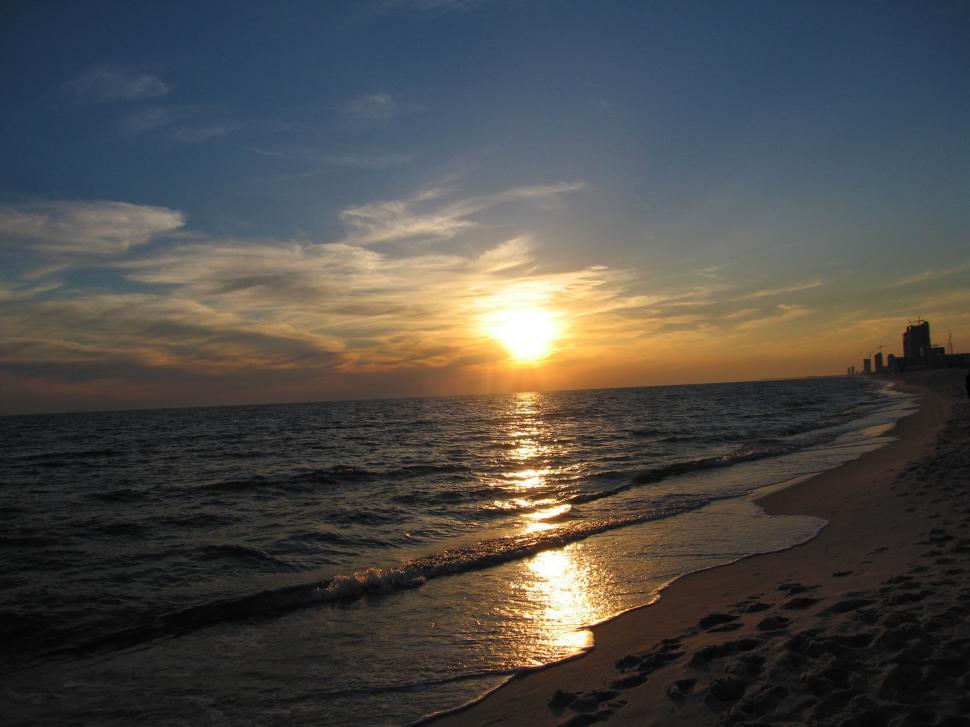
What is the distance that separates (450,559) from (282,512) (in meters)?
7.96

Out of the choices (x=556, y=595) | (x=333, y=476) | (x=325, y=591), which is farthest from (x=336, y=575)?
(x=333, y=476)

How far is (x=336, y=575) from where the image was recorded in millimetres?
10938

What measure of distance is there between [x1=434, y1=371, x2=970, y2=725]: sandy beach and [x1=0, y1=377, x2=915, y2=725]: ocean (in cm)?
65

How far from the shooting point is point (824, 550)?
9742 millimetres

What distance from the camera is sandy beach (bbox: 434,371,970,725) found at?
4.41m

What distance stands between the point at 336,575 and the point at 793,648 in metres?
7.92

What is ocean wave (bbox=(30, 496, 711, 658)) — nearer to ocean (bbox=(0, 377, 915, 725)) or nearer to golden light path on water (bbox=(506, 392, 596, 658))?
ocean (bbox=(0, 377, 915, 725))

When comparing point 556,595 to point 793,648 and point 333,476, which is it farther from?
point 333,476

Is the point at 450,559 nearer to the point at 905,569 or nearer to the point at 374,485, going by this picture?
the point at 905,569

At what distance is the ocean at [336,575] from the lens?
6488mm

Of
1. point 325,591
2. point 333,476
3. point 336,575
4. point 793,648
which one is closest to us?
point 793,648

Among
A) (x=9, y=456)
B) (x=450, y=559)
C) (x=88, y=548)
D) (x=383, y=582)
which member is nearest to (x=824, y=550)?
(x=450, y=559)

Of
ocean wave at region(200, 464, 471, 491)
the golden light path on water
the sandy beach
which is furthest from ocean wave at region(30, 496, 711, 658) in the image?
ocean wave at region(200, 464, 471, 491)

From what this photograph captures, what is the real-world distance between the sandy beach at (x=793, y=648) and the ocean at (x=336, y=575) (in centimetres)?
65
